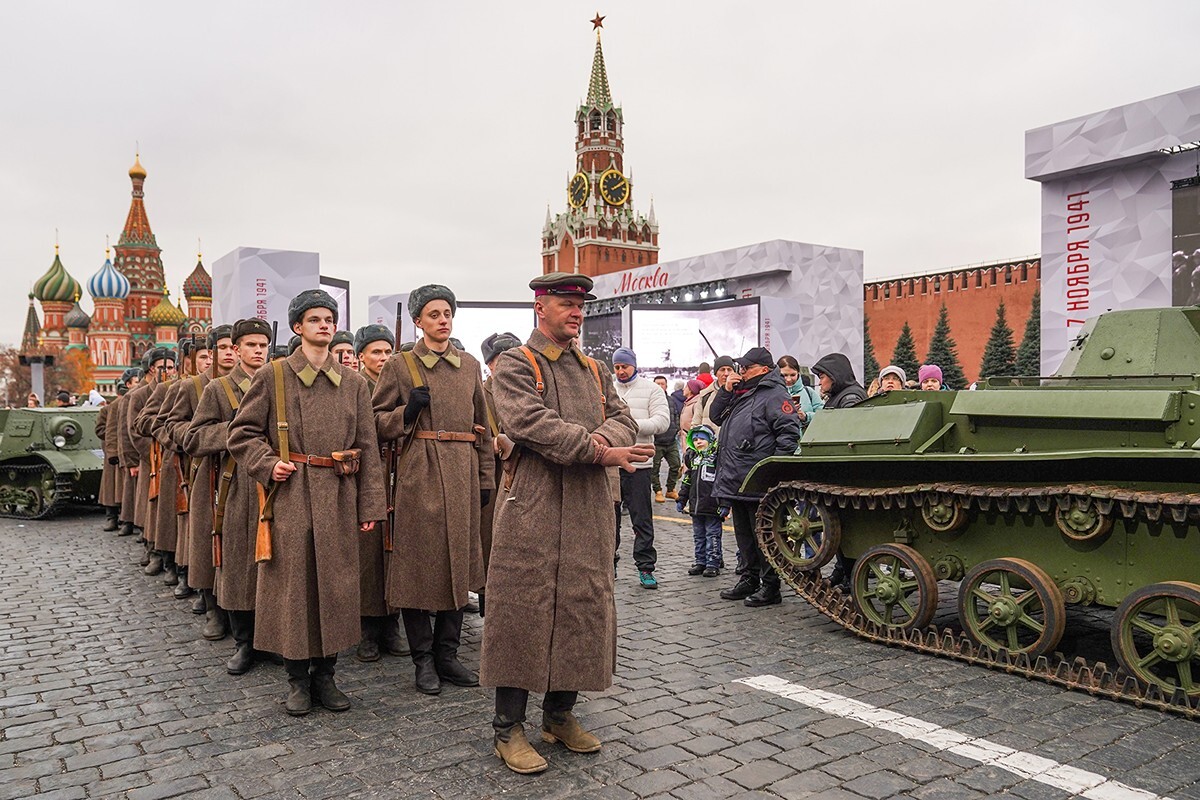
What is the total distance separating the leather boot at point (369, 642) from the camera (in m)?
5.95

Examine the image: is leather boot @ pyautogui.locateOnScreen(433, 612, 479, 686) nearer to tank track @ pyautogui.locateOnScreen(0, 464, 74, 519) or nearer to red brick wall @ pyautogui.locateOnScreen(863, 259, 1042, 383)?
tank track @ pyautogui.locateOnScreen(0, 464, 74, 519)

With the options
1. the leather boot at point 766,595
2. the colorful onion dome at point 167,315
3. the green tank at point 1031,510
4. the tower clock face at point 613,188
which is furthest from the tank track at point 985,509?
the tower clock face at point 613,188

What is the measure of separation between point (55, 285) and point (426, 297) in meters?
90.2

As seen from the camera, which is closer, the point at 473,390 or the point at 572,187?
the point at 473,390

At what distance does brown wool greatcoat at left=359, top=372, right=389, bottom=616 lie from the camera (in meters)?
5.69

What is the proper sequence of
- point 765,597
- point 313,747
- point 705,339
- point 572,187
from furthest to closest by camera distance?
point 572,187, point 705,339, point 765,597, point 313,747

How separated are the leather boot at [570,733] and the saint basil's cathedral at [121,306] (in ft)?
260

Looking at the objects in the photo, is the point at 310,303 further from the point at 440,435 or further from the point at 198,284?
the point at 198,284

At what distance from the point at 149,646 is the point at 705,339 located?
2303cm

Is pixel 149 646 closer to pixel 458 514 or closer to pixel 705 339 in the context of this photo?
pixel 458 514

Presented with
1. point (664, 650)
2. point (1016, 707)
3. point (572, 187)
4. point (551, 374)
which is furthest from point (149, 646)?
point (572, 187)

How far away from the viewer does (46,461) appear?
43.5 feet

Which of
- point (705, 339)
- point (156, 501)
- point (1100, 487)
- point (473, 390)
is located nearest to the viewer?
point (1100, 487)

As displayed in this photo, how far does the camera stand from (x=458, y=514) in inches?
213
